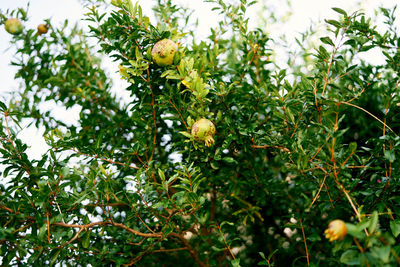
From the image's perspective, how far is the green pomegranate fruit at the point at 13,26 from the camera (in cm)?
214

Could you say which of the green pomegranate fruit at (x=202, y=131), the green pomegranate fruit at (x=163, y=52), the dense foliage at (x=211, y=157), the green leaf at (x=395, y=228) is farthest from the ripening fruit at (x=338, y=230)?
the green pomegranate fruit at (x=163, y=52)

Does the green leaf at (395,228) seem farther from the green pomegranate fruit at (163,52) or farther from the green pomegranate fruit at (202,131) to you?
the green pomegranate fruit at (163,52)

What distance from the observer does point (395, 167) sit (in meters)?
1.33

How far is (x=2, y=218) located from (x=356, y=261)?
4.90 feet

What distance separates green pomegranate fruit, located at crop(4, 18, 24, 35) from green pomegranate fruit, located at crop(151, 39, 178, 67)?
1.25 m

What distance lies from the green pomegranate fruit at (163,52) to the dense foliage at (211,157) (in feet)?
0.11

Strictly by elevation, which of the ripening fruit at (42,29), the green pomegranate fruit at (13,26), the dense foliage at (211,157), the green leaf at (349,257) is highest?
the ripening fruit at (42,29)

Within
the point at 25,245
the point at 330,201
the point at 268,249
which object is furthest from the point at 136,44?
the point at 268,249

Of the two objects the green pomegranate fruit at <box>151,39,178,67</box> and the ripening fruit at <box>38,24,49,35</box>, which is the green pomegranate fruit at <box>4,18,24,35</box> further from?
the green pomegranate fruit at <box>151,39,178,67</box>

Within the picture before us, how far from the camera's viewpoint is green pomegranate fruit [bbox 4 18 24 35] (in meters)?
2.14

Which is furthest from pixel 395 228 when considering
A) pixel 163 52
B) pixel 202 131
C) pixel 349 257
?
pixel 163 52

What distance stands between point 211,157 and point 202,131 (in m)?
0.26

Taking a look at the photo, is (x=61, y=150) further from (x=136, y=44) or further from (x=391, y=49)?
(x=391, y=49)

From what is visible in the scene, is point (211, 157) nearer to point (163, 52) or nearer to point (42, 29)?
point (163, 52)
